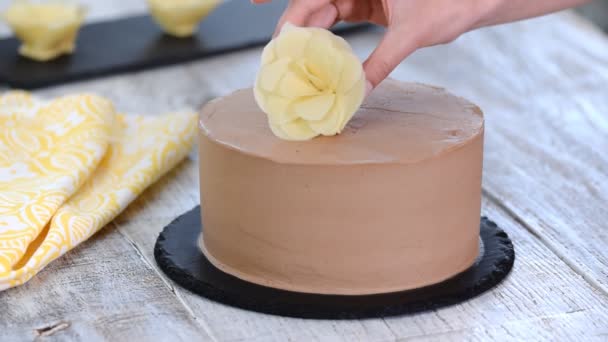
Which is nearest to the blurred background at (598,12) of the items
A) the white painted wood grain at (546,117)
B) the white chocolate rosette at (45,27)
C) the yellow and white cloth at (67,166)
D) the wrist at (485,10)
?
the white painted wood grain at (546,117)

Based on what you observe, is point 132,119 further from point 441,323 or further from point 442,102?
point 441,323

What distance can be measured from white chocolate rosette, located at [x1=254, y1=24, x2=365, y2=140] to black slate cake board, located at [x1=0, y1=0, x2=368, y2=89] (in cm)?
117

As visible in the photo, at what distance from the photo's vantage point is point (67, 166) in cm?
162

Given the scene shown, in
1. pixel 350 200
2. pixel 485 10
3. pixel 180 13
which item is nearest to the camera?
pixel 350 200

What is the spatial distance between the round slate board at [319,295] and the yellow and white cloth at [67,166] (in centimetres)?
16

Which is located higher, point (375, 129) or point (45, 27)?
point (375, 129)

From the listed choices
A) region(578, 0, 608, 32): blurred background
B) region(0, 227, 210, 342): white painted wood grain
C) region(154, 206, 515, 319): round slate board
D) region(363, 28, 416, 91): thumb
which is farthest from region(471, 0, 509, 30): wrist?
region(578, 0, 608, 32): blurred background

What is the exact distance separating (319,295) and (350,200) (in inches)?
5.5

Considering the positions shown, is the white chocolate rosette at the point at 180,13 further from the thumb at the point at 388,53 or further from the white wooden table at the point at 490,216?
the thumb at the point at 388,53

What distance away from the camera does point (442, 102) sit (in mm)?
1396

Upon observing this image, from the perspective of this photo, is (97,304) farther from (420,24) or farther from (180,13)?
(180,13)

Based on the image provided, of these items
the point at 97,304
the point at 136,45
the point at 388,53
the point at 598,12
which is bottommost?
the point at 598,12

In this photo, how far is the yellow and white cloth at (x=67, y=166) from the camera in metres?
1.42

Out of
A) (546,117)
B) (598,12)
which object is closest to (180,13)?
(546,117)
